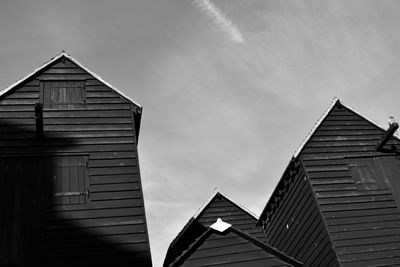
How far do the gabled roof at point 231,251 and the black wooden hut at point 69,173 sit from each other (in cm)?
151

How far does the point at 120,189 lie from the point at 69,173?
1.54 meters

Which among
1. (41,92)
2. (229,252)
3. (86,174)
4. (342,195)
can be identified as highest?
(41,92)

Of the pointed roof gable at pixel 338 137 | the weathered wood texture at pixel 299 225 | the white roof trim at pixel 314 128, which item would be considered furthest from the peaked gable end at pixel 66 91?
the weathered wood texture at pixel 299 225

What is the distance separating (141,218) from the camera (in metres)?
11.2

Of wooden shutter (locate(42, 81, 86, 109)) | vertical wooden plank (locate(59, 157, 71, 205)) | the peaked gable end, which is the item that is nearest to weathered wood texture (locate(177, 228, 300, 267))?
vertical wooden plank (locate(59, 157, 71, 205))

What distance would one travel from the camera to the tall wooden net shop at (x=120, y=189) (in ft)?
34.9

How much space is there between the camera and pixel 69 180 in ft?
37.9

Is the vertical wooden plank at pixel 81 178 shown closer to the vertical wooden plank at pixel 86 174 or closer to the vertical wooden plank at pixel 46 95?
the vertical wooden plank at pixel 86 174

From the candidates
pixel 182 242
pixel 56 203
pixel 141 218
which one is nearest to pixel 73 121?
pixel 56 203

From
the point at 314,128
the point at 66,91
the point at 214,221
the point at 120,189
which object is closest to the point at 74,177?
the point at 120,189

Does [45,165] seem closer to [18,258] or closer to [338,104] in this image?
[18,258]

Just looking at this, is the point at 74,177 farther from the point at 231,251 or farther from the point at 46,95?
the point at 231,251

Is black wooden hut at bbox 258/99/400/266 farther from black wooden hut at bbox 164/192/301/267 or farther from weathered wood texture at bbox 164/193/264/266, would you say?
black wooden hut at bbox 164/192/301/267

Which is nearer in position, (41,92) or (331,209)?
(41,92)
